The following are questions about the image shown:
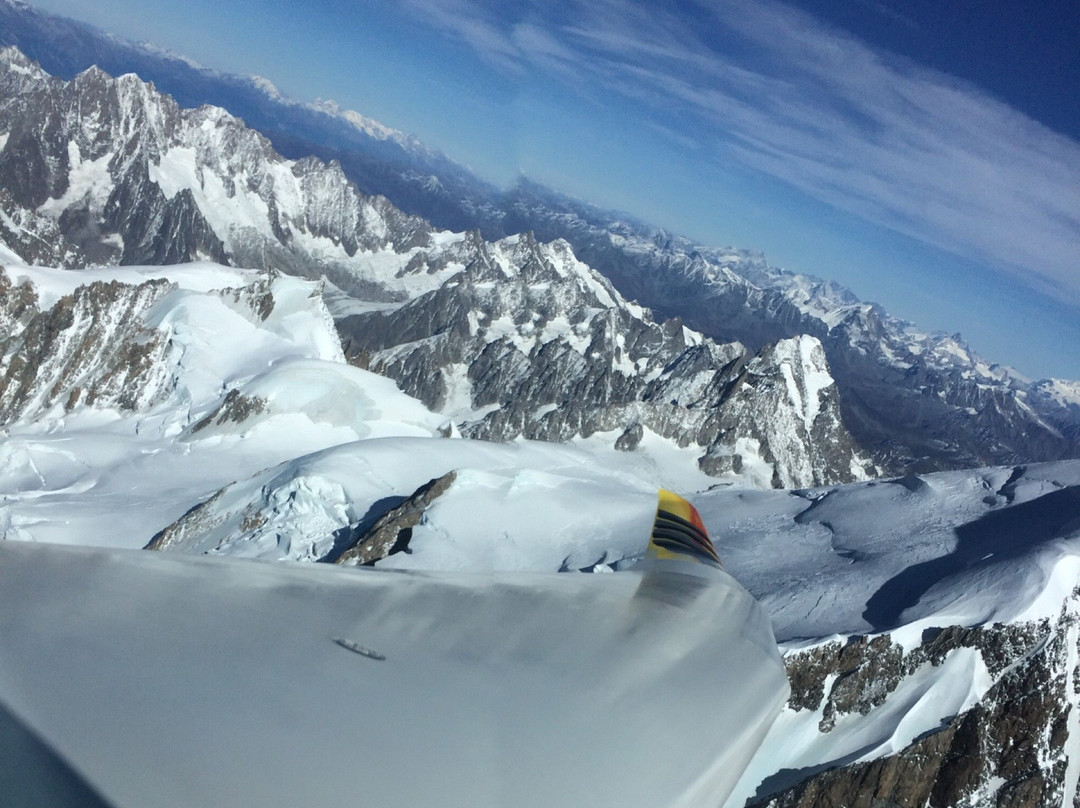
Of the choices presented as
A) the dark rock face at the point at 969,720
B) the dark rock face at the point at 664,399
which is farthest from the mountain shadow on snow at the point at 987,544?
the dark rock face at the point at 664,399

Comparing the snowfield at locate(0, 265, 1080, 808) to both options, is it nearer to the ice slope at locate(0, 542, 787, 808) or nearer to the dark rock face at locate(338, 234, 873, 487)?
the ice slope at locate(0, 542, 787, 808)

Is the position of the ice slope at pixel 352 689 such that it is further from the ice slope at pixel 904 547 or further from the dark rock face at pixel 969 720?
the ice slope at pixel 904 547

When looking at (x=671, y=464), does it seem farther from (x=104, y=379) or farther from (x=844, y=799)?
(x=844, y=799)

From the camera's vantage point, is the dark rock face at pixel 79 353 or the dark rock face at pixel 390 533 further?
the dark rock face at pixel 79 353

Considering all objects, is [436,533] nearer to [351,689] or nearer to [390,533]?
[390,533]

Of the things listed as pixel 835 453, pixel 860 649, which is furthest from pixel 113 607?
pixel 835 453

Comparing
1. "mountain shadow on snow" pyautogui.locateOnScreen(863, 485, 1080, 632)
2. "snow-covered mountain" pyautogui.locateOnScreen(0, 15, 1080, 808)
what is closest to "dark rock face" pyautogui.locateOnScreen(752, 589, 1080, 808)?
"snow-covered mountain" pyautogui.locateOnScreen(0, 15, 1080, 808)
